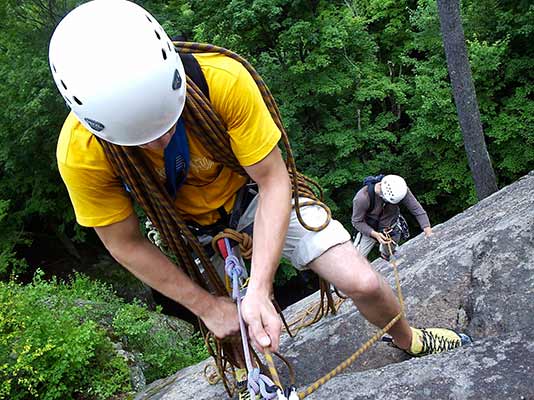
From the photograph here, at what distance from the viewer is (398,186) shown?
509 centimetres

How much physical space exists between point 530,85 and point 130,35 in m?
12.0

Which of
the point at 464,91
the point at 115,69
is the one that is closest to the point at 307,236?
the point at 115,69

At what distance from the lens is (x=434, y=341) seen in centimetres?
262

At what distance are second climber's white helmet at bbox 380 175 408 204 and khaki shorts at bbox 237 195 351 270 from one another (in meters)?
2.75

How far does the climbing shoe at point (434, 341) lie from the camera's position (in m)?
2.59

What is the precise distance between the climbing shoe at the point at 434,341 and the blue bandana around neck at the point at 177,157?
4.63 ft

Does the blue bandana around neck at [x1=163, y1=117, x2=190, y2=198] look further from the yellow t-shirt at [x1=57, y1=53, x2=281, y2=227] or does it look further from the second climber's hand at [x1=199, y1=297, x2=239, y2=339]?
the second climber's hand at [x1=199, y1=297, x2=239, y2=339]

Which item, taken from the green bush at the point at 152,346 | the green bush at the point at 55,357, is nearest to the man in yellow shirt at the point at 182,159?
the green bush at the point at 55,357

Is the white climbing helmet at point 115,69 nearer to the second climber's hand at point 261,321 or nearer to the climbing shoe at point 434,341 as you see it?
the second climber's hand at point 261,321

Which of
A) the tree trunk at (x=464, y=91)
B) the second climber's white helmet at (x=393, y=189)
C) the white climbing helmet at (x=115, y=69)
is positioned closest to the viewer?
the white climbing helmet at (x=115, y=69)

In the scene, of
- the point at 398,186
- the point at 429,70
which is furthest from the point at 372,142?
the point at 398,186

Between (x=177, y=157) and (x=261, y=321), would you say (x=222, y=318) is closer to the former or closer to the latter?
(x=261, y=321)

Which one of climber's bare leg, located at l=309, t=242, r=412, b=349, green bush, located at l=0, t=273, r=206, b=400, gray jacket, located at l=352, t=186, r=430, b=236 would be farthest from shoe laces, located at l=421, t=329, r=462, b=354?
gray jacket, located at l=352, t=186, r=430, b=236

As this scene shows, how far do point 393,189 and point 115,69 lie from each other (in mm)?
3786
